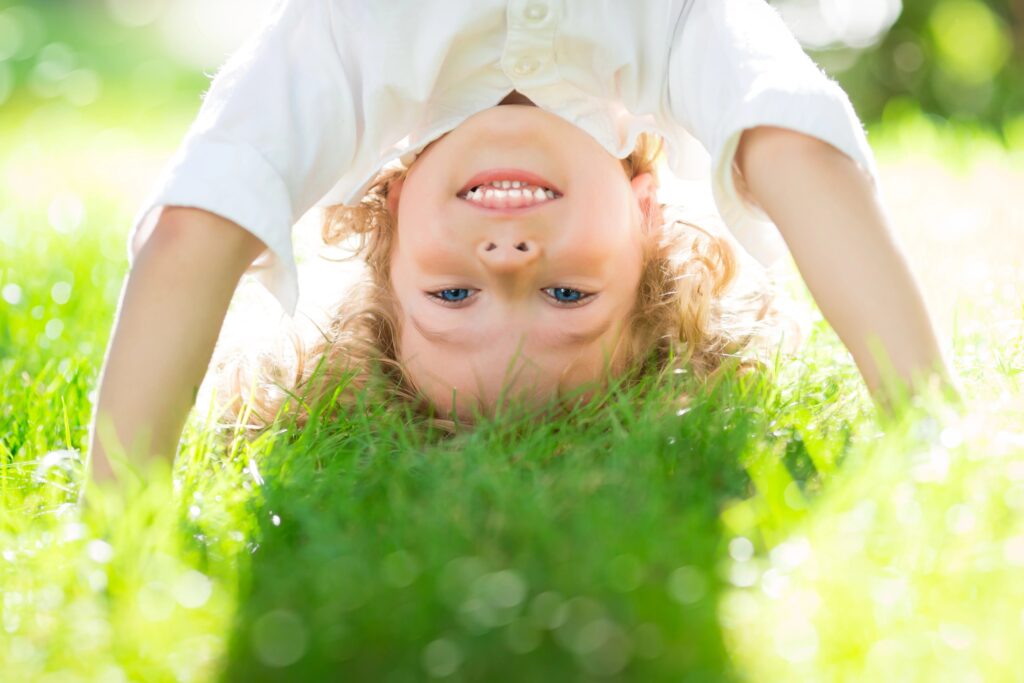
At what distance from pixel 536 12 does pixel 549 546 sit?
115 centimetres

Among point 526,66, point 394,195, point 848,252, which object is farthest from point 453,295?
point 848,252

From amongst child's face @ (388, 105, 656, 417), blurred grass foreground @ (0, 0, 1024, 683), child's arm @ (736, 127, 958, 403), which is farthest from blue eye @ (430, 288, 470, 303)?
child's arm @ (736, 127, 958, 403)

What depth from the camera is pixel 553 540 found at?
4.56ft

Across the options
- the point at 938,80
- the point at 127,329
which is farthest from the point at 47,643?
the point at 938,80

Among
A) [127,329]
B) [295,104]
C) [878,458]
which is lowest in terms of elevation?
[878,458]

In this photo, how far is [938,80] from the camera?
6.98m

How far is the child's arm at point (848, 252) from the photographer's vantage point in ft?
5.60

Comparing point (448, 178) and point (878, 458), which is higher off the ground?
point (448, 178)

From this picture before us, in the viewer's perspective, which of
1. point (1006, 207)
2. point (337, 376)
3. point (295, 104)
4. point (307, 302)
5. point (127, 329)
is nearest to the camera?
point (127, 329)

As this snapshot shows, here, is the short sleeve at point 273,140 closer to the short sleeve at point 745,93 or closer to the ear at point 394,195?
the ear at point 394,195

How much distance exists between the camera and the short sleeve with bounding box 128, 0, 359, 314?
1817 mm

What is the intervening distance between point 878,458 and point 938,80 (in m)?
6.01

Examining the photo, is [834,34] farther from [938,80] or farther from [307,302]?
[307,302]

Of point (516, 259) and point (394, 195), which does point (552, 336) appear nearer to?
point (516, 259)
